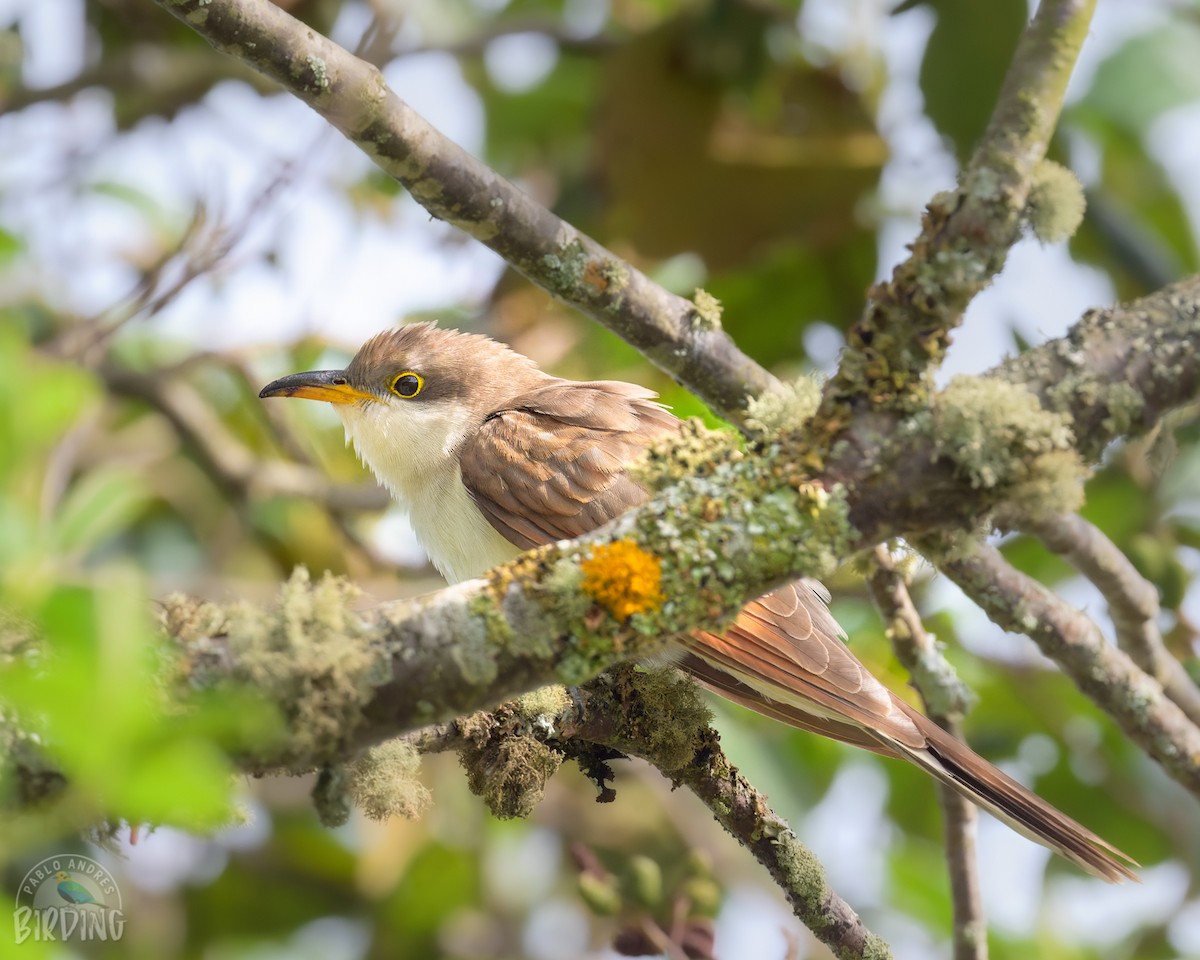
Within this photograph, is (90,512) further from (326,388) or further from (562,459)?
(326,388)

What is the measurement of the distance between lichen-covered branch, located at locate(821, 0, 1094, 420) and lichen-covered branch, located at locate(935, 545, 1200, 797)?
1.76 m

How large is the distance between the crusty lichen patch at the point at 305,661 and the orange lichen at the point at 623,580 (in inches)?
14.4

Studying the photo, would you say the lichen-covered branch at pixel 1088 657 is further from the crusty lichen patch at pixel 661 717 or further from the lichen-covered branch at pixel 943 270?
the lichen-covered branch at pixel 943 270

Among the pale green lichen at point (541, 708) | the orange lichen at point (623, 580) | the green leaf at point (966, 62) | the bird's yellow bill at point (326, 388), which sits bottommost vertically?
the orange lichen at point (623, 580)

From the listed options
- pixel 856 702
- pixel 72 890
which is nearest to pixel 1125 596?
pixel 856 702

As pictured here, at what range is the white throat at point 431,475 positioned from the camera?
14.1 feet

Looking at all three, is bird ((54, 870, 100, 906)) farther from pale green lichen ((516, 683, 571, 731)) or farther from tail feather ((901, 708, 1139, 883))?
tail feather ((901, 708, 1139, 883))

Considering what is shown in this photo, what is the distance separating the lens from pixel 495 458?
14.2 feet

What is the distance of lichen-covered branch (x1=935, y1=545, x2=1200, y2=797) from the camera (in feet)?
Answer: 12.4

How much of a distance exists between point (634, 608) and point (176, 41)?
225 inches

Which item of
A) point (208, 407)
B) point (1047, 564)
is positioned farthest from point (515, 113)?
point (1047, 564)

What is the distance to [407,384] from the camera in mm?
5004

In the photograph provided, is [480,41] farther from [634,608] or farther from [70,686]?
[70,686]

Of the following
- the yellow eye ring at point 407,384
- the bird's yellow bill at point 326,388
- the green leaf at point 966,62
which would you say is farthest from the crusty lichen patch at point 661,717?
the green leaf at point 966,62
